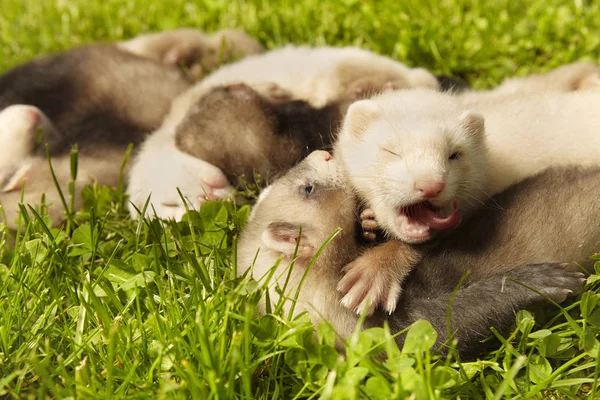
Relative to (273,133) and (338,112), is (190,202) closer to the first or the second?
(273,133)

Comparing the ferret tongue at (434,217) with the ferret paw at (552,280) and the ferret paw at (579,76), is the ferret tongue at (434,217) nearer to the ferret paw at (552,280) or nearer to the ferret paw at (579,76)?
the ferret paw at (552,280)

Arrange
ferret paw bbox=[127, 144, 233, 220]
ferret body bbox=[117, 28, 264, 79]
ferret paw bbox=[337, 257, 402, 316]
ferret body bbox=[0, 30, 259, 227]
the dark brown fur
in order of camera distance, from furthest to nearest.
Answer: ferret body bbox=[117, 28, 264, 79] → the dark brown fur → ferret body bbox=[0, 30, 259, 227] → ferret paw bbox=[127, 144, 233, 220] → ferret paw bbox=[337, 257, 402, 316]

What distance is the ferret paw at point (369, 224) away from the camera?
344cm

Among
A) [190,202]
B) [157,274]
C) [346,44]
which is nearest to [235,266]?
[157,274]

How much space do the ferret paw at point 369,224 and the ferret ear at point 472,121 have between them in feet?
2.09

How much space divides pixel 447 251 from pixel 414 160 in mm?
475

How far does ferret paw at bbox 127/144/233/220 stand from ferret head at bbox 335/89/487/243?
89 cm

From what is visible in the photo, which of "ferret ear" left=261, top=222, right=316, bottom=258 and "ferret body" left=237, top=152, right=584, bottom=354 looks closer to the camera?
"ferret body" left=237, top=152, right=584, bottom=354

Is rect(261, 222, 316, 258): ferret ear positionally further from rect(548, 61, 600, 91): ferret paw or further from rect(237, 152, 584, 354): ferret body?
rect(548, 61, 600, 91): ferret paw

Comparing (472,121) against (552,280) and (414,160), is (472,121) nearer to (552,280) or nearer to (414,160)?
(414,160)

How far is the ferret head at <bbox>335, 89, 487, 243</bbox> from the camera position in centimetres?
320

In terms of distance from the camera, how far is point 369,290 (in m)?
3.05

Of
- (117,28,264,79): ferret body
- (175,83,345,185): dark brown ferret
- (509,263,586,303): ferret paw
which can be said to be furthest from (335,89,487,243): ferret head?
(117,28,264,79): ferret body

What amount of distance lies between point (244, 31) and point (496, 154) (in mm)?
3364
